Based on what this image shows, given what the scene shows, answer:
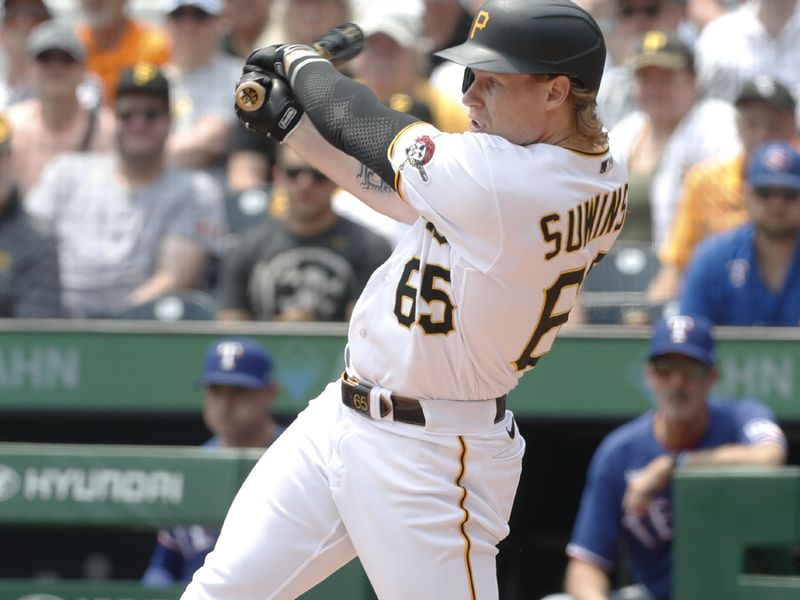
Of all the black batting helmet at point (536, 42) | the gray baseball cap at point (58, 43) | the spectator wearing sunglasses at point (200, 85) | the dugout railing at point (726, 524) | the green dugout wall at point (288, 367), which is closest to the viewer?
the black batting helmet at point (536, 42)

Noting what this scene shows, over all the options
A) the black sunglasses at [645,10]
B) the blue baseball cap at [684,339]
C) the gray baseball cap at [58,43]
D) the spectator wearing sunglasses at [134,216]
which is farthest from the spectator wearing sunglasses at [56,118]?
the blue baseball cap at [684,339]

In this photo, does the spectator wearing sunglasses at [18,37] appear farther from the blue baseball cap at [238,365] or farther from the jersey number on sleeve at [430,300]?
the jersey number on sleeve at [430,300]

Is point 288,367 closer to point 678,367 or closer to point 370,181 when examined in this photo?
point 678,367

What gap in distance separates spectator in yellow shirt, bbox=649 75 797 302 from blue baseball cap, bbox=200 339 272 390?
5.39 feet

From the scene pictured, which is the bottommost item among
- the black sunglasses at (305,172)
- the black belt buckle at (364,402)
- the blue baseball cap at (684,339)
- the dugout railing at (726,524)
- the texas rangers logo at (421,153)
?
the dugout railing at (726,524)

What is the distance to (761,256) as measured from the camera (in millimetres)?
5449

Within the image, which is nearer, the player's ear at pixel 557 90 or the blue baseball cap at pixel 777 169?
the player's ear at pixel 557 90

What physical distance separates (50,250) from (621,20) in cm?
298

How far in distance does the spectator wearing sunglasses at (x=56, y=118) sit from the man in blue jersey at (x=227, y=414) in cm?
197

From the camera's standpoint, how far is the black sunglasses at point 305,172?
5.80 meters

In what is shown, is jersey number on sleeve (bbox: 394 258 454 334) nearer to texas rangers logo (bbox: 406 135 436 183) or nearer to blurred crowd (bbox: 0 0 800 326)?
texas rangers logo (bbox: 406 135 436 183)

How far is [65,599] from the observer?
15.8 ft

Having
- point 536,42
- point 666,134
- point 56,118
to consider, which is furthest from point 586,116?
point 56,118

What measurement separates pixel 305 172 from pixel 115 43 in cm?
218
